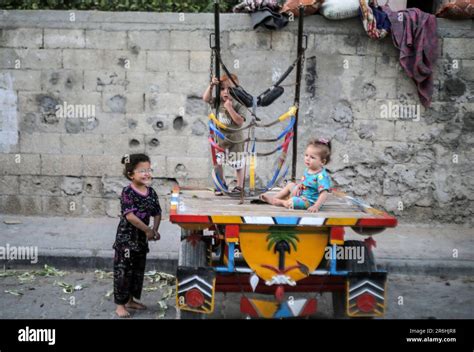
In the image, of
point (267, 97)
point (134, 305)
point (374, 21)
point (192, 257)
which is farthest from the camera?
point (374, 21)

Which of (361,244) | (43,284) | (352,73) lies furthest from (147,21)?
(361,244)

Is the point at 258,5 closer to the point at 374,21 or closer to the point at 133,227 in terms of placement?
the point at 374,21

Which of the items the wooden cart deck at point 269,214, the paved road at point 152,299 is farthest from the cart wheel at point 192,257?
the paved road at point 152,299

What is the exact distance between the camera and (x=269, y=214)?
13.3 ft

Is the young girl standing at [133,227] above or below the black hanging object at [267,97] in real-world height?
below

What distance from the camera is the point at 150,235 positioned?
15.4ft

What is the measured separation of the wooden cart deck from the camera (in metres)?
3.89

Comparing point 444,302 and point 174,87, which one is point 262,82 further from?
point 444,302

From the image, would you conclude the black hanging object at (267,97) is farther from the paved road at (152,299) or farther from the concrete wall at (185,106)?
the concrete wall at (185,106)

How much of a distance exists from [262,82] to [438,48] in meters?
2.24

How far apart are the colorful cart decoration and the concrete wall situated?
3.59m

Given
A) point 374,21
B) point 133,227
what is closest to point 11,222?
point 133,227

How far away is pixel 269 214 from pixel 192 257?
64 cm

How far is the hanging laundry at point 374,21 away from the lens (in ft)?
24.4
